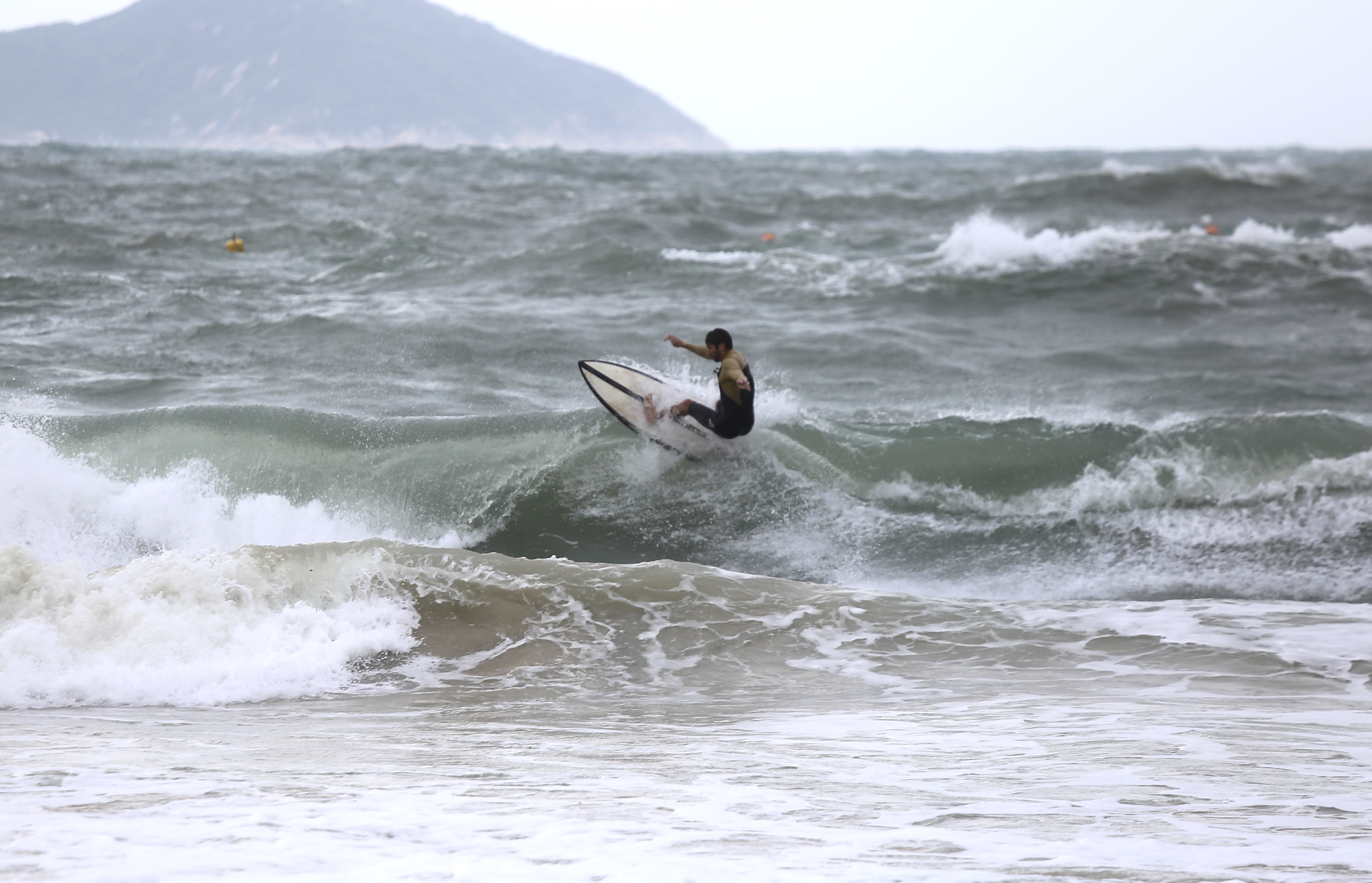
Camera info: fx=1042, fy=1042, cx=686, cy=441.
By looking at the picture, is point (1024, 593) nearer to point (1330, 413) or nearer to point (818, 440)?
point (818, 440)

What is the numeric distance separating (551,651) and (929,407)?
7.25 meters

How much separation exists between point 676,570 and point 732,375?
2.39 metres

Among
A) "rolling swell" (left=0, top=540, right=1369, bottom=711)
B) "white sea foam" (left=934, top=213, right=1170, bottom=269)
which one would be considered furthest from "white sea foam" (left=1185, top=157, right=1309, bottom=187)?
"rolling swell" (left=0, top=540, right=1369, bottom=711)

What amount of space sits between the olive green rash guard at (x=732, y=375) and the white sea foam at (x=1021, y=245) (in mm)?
12290

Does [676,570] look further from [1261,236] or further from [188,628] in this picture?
[1261,236]

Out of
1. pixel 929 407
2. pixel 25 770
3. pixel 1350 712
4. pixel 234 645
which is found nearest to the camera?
pixel 25 770

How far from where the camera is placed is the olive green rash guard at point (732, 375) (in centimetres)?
930

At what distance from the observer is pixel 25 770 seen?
391 centimetres

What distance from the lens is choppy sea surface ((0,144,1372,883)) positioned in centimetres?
360

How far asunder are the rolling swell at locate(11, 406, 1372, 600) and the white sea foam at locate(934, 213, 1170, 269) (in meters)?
10.9

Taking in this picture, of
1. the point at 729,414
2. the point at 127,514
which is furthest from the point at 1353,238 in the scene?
the point at 127,514

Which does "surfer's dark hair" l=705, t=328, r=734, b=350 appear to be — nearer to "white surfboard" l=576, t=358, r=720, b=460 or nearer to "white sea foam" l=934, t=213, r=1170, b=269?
"white surfboard" l=576, t=358, r=720, b=460

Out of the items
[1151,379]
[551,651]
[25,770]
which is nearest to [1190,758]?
[551,651]

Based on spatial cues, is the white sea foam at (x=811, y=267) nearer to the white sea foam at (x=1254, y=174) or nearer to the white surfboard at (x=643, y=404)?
the white surfboard at (x=643, y=404)
